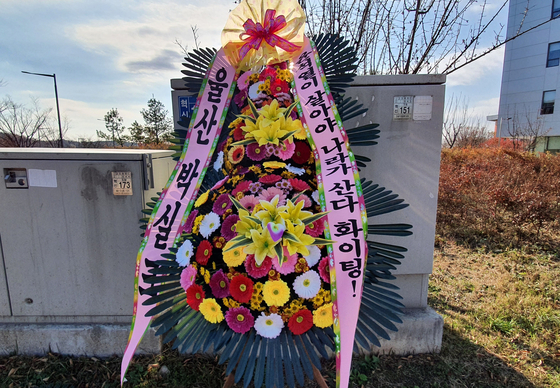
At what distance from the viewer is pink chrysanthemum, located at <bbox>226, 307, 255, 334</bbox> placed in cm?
115

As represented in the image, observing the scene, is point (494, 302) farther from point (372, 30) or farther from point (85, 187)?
point (85, 187)

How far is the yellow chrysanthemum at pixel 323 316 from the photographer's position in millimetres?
1179

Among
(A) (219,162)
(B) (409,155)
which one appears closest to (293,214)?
(A) (219,162)

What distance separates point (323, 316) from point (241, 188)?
605mm

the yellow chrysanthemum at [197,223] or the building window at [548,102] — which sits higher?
the building window at [548,102]

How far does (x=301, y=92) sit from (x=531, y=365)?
93.1 inches

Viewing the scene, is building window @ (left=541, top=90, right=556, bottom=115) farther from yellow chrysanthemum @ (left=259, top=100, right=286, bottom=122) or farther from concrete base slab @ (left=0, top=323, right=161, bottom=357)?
concrete base slab @ (left=0, top=323, right=161, bottom=357)

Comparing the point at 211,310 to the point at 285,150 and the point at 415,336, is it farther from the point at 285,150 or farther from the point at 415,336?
the point at 415,336

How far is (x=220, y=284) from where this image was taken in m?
1.19

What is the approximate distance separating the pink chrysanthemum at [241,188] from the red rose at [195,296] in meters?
0.40

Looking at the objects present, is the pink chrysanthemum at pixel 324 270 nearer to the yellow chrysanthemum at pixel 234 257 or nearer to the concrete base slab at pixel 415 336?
the yellow chrysanthemum at pixel 234 257

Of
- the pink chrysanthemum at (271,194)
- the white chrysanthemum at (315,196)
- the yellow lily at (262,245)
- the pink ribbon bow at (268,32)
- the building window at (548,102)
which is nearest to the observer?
the yellow lily at (262,245)

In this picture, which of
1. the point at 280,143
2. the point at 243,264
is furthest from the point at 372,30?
the point at 243,264

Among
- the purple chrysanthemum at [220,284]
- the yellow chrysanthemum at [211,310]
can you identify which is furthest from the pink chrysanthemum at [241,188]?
the yellow chrysanthemum at [211,310]
